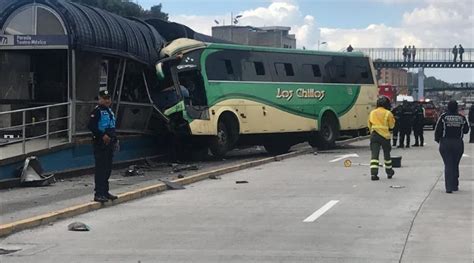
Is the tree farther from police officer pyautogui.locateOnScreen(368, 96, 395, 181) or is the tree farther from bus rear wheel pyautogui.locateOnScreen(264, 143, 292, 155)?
police officer pyautogui.locateOnScreen(368, 96, 395, 181)

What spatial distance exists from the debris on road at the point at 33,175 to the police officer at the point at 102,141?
283 cm

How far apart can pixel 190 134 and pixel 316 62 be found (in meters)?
7.35

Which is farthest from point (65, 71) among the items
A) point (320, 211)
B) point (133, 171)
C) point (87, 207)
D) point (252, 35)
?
point (252, 35)

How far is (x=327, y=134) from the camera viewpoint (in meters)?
24.4

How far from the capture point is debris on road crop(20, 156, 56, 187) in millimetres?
13430

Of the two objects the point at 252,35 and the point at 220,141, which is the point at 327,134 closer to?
the point at 220,141

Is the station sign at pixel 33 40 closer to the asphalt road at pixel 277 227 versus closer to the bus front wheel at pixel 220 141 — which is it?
the asphalt road at pixel 277 227

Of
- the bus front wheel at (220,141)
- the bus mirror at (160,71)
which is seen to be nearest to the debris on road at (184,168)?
the bus front wheel at (220,141)

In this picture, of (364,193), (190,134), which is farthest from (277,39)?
(364,193)

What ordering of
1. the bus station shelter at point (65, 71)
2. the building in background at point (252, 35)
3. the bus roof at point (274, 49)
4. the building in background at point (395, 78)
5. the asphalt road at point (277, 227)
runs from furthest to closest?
the building in background at point (395, 78), the building in background at point (252, 35), the bus roof at point (274, 49), the bus station shelter at point (65, 71), the asphalt road at point (277, 227)

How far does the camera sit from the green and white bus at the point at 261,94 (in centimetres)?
1869

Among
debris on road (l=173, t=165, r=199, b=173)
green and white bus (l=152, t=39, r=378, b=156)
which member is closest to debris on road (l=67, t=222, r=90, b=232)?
debris on road (l=173, t=165, r=199, b=173)

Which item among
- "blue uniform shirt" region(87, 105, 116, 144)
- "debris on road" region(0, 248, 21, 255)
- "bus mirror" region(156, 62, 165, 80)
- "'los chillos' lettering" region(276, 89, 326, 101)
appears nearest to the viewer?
"debris on road" region(0, 248, 21, 255)

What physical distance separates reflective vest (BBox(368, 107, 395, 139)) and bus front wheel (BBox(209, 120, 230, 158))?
5552 mm
